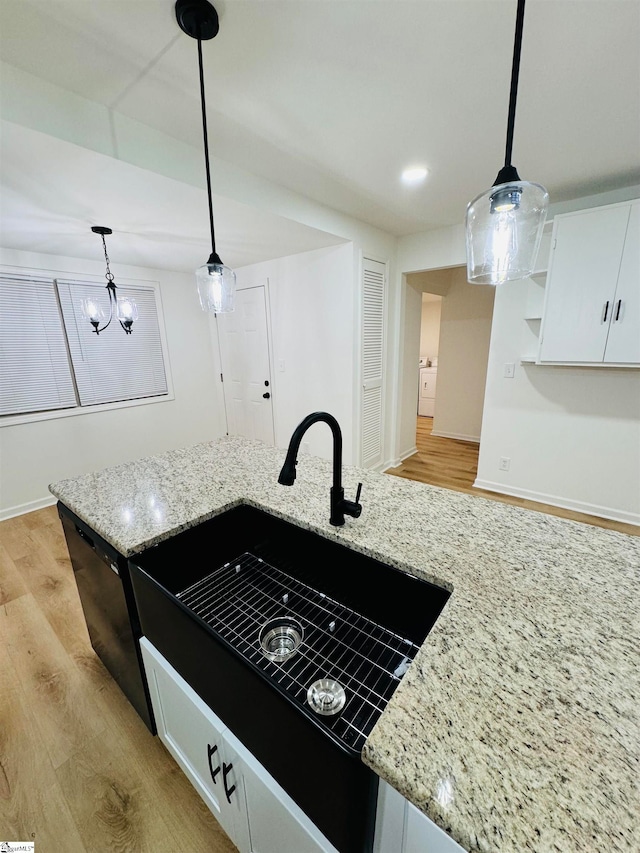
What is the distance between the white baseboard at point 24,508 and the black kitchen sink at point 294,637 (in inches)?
116

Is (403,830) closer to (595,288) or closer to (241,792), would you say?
(241,792)

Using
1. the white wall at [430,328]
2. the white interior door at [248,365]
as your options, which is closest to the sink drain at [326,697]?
the white interior door at [248,365]

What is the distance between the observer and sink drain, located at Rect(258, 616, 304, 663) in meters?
1.01

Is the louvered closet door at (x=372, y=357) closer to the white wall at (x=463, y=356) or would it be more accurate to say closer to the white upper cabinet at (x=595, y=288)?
the white upper cabinet at (x=595, y=288)

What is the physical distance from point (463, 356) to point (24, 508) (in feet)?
17.9

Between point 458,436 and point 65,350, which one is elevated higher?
point 65,350

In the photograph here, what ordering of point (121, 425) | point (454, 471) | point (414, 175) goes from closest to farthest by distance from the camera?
point (414, 175)
point (121, 425)
point (454, 471)

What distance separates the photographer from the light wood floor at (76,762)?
1.14 m

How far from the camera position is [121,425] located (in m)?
3.80

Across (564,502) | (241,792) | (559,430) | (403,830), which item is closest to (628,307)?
(559,430)

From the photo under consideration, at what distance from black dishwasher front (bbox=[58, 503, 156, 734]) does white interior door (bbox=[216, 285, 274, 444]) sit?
8.86ft

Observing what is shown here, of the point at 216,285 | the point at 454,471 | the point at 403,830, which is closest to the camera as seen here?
the point at 403,830

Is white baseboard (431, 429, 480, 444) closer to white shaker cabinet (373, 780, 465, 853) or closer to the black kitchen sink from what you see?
the black kitchen sink

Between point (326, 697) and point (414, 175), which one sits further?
point (414, 175)
